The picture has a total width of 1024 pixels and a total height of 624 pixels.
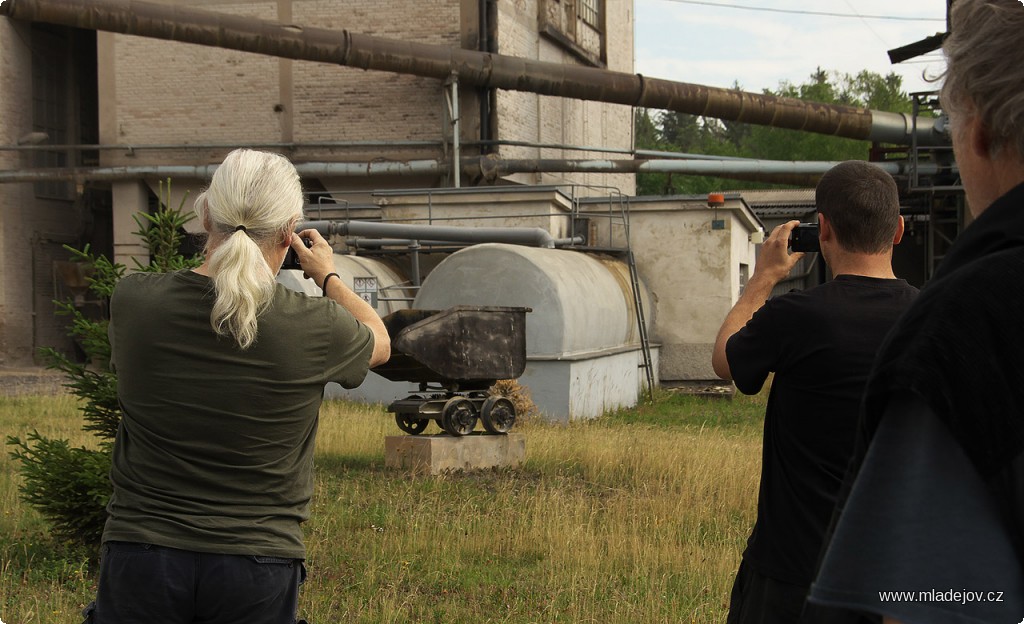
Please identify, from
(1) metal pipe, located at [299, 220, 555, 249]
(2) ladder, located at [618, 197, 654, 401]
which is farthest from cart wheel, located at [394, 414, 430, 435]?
(2) ladder, located at [618, 197, 654, 401]

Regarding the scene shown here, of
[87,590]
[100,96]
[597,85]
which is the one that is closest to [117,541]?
[87,590]

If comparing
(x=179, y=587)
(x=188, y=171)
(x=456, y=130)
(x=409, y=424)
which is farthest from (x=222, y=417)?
(x=188, y=171)

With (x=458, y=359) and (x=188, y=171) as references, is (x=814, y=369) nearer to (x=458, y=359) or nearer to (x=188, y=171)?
(x=458, y=359)

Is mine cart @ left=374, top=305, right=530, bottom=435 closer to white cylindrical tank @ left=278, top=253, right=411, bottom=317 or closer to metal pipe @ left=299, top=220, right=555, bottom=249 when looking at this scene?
white cylindrical tank @ left=278, top=253, right=411, bottom=317

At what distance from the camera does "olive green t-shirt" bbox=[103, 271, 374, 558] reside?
2.66m

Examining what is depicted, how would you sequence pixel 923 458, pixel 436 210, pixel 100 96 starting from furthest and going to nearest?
1. pixel 100 96
2. pixel 436 210
3. pixel 923 458

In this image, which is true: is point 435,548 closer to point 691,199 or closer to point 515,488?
point 515,488

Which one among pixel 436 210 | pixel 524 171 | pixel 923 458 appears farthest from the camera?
pixel 524 171

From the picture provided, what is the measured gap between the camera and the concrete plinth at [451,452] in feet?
32.9

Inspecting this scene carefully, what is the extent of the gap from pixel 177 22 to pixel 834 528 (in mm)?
21794

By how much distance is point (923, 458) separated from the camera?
1237 mm

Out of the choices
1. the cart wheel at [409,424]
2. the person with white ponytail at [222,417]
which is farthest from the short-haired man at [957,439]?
the cart wheel at [409,424]

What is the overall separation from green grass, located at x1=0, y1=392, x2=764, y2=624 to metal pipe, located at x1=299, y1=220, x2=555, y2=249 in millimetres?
6897

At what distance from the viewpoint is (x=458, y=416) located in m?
10.4
